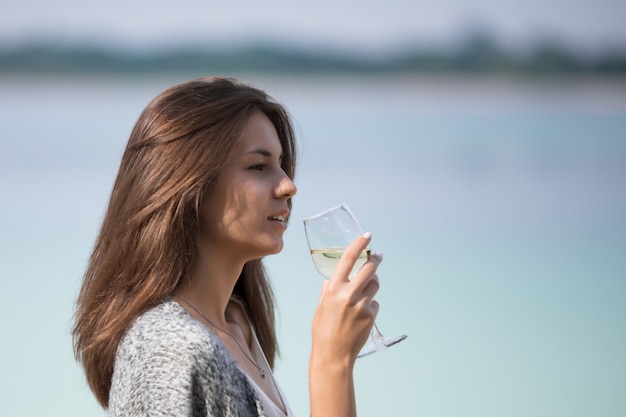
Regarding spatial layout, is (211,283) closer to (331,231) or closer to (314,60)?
(331,231)

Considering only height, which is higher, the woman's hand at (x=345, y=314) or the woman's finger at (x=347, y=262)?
the woman's finger at (x=347, y=262)

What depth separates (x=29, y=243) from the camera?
23.0ft

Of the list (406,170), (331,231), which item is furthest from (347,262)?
(406,170)

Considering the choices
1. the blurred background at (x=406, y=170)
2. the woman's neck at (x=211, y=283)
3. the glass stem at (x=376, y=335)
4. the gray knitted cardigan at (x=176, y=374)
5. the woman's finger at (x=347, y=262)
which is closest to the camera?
the gray knitted cardigan at (x=176, y=374)

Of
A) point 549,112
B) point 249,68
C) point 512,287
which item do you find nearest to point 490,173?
point 512,287

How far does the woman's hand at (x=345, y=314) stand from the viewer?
157 centimetres

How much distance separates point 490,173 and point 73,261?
6254mm

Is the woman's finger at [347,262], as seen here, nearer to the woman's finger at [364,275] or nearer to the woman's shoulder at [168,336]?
the woman's finger at [364,275]

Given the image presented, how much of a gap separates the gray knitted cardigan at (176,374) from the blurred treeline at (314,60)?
19.5m

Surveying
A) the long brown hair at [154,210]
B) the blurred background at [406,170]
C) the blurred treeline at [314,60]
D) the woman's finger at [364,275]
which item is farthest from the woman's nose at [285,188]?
the blurred treeline at [314,60]

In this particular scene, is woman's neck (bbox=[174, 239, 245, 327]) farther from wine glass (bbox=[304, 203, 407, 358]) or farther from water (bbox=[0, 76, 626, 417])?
water (bbox=[0, 76, 626, 417])

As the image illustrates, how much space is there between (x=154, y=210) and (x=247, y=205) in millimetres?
165

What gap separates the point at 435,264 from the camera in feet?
21.5

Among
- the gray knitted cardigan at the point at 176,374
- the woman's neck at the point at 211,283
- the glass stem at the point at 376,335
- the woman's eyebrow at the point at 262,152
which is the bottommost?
the gray knitted cardigan at the point at 176,374
